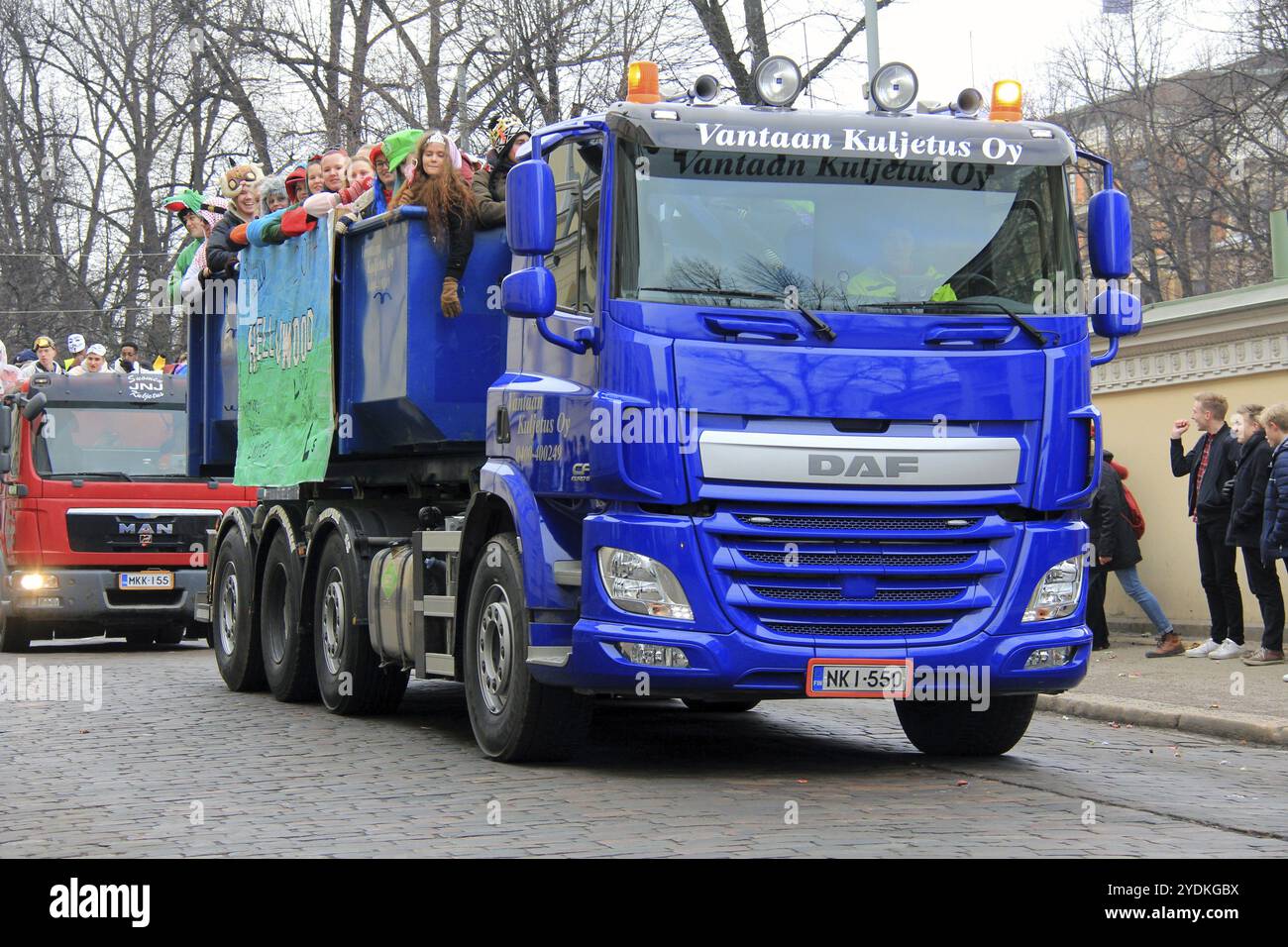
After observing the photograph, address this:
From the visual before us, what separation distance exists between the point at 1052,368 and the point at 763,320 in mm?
1404

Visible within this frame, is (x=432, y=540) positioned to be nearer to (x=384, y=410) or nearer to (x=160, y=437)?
(x=384, y=410)

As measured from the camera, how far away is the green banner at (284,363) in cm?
1244

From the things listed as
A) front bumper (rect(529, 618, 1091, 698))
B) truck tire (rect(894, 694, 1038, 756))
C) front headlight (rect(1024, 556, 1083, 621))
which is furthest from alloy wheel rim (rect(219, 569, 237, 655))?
front headlight (rect(1024, 556, 1083, 621))

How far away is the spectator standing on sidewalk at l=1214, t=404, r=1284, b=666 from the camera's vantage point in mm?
14750

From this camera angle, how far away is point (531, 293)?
912 cm

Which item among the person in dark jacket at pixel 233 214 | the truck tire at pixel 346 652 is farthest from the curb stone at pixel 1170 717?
the person in dark jacket at pixel 233 214

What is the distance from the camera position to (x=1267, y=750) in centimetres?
1110

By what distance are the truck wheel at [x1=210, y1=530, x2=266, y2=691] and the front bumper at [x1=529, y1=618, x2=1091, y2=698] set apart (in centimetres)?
589

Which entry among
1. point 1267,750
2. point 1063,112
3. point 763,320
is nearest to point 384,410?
point 763,320

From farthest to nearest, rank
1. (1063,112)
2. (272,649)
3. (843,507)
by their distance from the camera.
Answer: (1063,112) < (272,649) < (843,507)

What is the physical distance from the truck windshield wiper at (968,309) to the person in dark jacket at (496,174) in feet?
8.33

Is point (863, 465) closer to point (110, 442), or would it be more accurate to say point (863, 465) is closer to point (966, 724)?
point (966, 724)

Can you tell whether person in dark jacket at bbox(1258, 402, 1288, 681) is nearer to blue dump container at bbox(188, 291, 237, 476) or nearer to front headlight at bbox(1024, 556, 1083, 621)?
front headlight at bbox(1024, 556, 1083, 621)

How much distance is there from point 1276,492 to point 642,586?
696 cm
